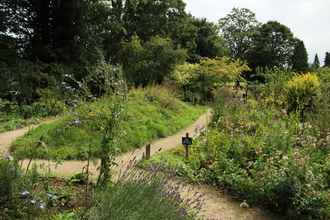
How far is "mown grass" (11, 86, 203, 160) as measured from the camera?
15.0 ft

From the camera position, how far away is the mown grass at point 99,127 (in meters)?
4.59

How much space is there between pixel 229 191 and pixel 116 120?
7.95 ft

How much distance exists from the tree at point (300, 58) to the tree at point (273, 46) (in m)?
1.28

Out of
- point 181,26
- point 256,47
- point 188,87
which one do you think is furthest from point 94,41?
point 256,47

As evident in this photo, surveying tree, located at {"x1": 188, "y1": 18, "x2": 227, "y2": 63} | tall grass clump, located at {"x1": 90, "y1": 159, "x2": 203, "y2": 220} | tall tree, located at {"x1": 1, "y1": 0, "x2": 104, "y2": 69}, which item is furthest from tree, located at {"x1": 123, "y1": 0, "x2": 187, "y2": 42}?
tall grass clump, located at {"x1": 90, "y1": 159, "x2": 203, "y2": 220}

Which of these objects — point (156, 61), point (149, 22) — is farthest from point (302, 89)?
point (149, 22)

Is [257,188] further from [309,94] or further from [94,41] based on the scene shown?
[94,41]

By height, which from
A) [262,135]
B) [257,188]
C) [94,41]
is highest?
[94,41]

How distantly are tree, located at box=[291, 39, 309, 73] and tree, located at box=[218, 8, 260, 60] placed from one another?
9.22m

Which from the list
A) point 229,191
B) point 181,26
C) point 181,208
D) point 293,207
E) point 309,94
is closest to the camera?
point 181,208

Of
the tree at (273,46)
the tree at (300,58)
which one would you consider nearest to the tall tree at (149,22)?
the tree at (273,46)

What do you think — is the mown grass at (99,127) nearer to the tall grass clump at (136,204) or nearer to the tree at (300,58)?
the tall grass clump at (136,204)

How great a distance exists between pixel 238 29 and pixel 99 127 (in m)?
43.9

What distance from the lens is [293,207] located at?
347cm
